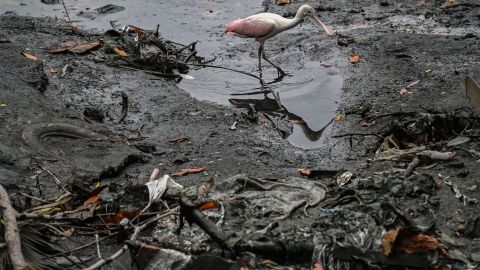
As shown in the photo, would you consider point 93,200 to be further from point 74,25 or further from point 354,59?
point 74,25

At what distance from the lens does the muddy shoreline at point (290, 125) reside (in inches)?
168

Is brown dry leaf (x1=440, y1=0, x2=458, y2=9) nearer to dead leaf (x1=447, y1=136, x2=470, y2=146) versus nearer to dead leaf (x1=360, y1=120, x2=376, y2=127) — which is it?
dead leaf (x1=360, y1=120, x2=376, y2=127)

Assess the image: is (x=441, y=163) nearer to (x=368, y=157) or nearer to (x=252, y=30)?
(x=368, y=157)

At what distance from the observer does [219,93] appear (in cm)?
812

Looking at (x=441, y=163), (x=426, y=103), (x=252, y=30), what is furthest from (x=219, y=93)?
(x=441, y=163)

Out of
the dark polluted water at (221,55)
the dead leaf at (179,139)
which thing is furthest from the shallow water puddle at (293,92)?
the dead leaf at (179,139)

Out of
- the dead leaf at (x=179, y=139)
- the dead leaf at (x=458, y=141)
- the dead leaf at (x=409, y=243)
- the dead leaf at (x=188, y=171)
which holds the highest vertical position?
the dead leaf at (x=409, y=243)

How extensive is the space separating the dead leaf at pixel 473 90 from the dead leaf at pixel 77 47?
4891mm

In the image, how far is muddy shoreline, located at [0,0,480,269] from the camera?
4270mm

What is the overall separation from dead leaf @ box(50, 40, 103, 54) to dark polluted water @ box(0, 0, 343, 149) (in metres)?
1.19

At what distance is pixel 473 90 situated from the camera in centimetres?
627

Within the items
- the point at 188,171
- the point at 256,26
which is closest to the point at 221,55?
the point at 256,26

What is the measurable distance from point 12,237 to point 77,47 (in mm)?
5442

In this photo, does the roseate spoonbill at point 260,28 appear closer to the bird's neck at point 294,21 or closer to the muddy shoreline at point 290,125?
the bird's neck at point 294,21
